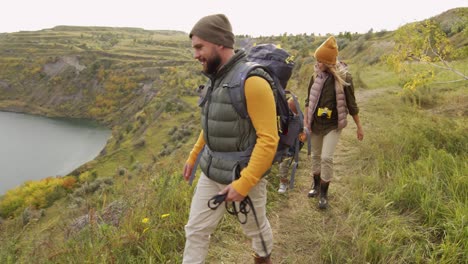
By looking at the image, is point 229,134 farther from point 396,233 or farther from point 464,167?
point 464,167

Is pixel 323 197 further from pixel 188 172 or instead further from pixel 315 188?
pixel 188 172

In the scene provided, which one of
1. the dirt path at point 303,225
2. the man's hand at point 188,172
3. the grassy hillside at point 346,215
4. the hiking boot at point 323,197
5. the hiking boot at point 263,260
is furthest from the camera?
the hiking boot at point 323,197

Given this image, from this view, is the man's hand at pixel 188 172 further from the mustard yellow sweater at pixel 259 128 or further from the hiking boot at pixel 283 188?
the hiking boot at pixel 283 188

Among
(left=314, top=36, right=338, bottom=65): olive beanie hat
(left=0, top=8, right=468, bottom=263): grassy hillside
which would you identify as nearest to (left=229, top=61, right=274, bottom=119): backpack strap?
(left=0, top=8, right=468, bottom=263): grassy hillside

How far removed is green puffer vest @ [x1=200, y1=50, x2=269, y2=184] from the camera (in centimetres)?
204

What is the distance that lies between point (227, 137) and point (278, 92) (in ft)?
1.53

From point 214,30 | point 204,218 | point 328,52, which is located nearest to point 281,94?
point 214,30

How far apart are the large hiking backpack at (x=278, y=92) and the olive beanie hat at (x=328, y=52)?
131 centimetres

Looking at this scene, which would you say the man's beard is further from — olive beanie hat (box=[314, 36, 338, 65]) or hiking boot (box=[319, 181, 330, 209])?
hiking boot (box=[319, 181, 330, 209])

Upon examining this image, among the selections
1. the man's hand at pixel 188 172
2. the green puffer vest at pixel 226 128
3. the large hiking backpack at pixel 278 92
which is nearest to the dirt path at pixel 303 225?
the man's hand at pixel 188 172

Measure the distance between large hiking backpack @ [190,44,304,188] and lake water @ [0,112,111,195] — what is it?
4264 cm

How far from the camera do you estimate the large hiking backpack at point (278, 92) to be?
198 centimetres

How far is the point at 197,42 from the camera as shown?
2.10 metres

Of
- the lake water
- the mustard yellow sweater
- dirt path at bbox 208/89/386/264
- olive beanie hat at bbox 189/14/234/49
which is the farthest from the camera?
the lake water
